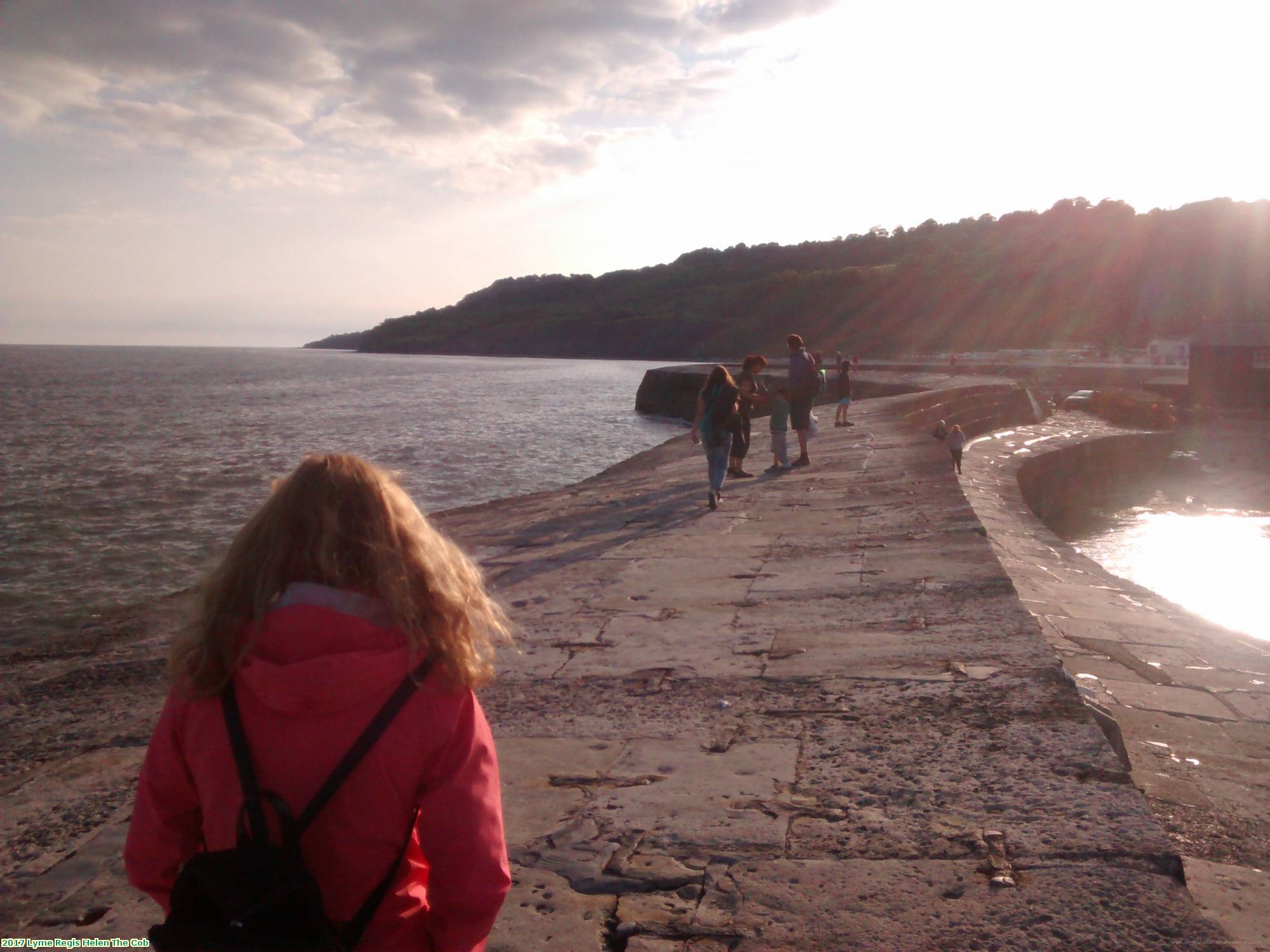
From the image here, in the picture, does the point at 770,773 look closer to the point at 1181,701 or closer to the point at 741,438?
the point at 1181,701

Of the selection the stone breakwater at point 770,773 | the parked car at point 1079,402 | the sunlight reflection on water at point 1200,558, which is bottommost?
the sunlight reflection on water at point 1200,558

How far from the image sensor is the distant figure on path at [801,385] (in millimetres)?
10680

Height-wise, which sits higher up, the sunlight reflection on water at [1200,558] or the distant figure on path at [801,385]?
the distant figure on path at [801,385]

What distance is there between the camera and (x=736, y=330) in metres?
107

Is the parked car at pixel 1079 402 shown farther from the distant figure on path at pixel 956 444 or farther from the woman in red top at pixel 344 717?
the woman in red top at pixel 344 717

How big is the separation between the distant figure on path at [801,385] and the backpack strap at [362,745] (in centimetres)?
935

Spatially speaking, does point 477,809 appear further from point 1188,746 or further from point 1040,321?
point 1040,321

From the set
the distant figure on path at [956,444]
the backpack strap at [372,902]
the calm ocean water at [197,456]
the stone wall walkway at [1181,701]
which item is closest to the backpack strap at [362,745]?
the backpack strap at [372,902]

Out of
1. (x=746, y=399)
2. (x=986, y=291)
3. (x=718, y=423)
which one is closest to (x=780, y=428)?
(x=746, y=399)

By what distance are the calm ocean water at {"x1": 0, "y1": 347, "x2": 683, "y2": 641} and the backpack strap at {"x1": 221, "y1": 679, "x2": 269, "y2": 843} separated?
563 millimetres

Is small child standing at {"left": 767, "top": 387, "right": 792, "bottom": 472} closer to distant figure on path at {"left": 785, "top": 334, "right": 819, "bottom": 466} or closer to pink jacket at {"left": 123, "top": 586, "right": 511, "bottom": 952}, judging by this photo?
distant figure on path at {"left": 785, "top": 334, "right": 819, "bottom": 466}

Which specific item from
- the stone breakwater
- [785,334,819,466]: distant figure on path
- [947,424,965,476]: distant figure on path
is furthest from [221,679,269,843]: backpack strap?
[947,424,965,476]: distant figure on path

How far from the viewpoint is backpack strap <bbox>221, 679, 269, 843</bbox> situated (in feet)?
4.70

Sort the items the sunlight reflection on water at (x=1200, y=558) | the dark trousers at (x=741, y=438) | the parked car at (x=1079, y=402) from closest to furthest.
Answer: the dark trousers at (x=741, y=438), the sunlight reflection on water at (x=1200, y=558), the parked car at (x=1079, y=402)
